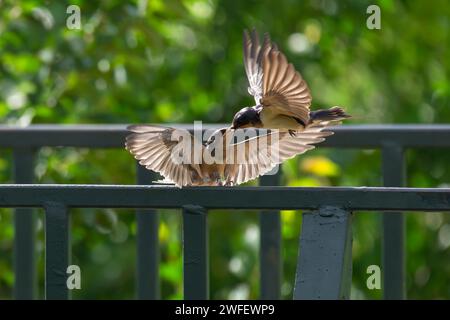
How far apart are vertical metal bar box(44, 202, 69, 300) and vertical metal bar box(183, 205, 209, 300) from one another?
0.27 metres

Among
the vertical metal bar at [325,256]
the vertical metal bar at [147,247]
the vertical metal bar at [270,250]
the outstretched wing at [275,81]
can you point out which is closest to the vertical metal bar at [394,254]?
the vertical metal bar at [270,250]

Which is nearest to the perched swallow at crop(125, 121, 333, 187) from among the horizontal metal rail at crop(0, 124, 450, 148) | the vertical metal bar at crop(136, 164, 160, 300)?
the horizontal metal rail at crop(0, 124, 450, 148)

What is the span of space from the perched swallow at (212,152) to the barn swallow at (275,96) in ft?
0.16

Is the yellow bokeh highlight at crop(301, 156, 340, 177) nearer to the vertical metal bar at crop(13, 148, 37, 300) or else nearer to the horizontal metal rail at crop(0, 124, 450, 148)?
the horizontal metal rail at crop(0, 124, 450, 148)

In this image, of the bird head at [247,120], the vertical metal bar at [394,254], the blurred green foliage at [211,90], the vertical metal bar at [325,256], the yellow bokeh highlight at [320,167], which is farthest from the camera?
the yellow bokeh highlight at [320,167]

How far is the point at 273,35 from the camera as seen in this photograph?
5496mm

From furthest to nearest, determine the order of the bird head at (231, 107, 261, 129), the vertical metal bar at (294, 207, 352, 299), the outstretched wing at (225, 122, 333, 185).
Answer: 1. the outstretched wing at (225, 122, 333, 185)
2. the bird head at (231, 107, 261, 129)
3. the vertical metal bar at (294, 207, 352, 299)

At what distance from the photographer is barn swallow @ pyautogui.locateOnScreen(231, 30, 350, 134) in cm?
251

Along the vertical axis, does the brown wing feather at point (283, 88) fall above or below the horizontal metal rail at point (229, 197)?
above

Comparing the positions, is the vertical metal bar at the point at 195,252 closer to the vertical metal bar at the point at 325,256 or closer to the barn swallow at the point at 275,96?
the vertical metal bar at the point at 325,256

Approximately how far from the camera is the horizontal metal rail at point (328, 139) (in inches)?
131

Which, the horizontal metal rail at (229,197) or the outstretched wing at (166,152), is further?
the outstretched wing at (166,152)
